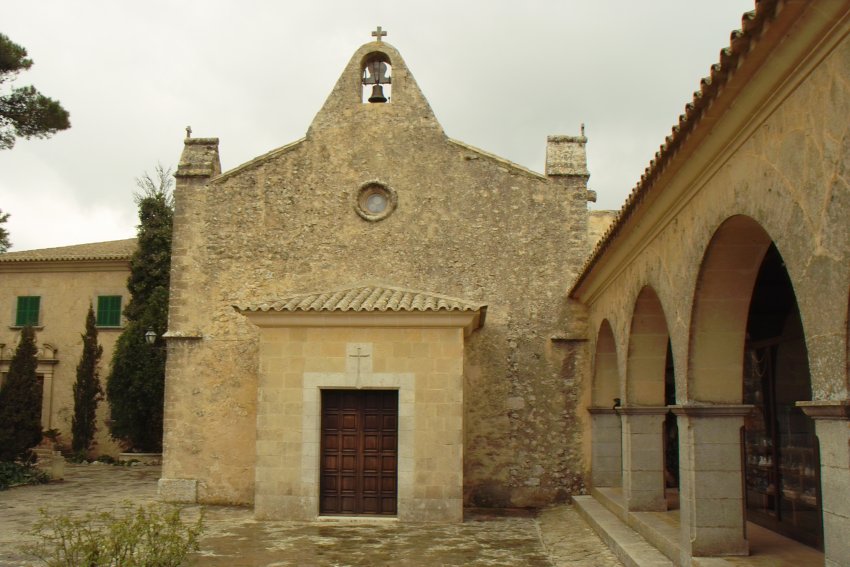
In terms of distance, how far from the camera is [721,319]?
6.94 m

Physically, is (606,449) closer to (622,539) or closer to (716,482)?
(622,539)

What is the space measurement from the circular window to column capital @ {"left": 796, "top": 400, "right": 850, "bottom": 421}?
418 inches

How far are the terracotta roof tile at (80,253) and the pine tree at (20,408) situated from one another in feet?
19.6

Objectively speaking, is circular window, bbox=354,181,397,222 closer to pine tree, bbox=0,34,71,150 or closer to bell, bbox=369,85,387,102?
bell, bbox=369,85,387,102

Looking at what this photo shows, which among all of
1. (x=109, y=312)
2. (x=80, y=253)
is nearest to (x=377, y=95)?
(x=109, y=312)

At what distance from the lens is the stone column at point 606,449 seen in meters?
13.1

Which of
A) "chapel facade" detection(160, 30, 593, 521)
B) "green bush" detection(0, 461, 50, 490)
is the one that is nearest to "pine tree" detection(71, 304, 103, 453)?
"green bush" detection(0, 461, 50, 490)

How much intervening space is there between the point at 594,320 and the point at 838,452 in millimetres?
8950

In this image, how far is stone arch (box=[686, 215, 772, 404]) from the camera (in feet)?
21.4

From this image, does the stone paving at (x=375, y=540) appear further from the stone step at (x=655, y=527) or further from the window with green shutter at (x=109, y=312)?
the window with green shutter at (x=109, y=312)

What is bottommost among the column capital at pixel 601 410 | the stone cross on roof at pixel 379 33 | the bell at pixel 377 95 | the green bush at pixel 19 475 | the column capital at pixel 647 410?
the green bush at pixel 19 475

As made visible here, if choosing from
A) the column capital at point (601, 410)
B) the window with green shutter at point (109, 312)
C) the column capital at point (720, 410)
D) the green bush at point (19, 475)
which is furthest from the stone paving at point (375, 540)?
the window with green shutter at point (109, 312)

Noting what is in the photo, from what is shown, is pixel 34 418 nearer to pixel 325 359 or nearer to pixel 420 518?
pixel 325 359

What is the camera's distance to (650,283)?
8523 millimetres
